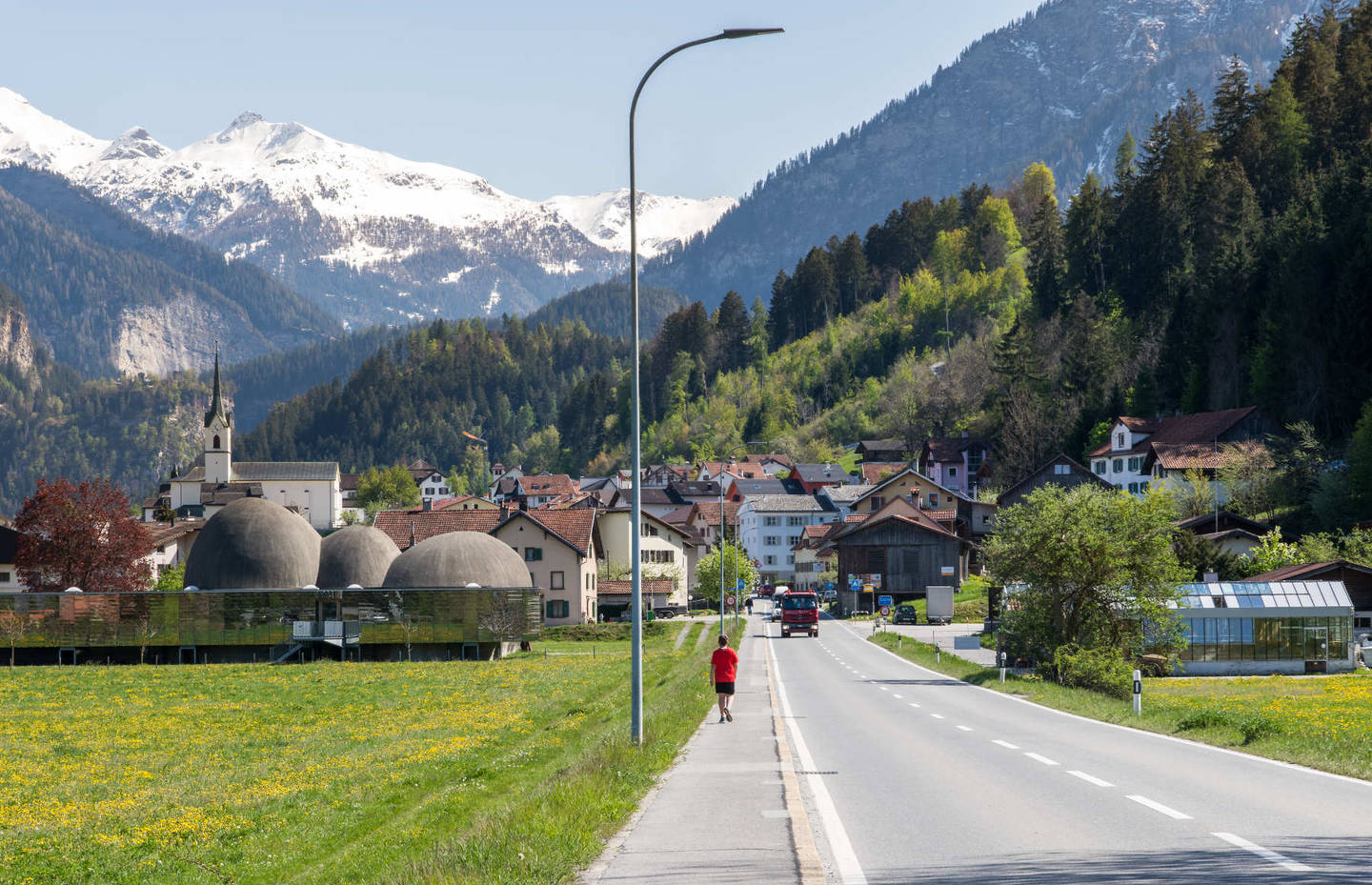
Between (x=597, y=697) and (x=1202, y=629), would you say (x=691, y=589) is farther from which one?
(x=597, y=697)

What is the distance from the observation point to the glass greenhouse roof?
55125mm

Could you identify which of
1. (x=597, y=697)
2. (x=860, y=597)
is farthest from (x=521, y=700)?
(x=860, y=597)

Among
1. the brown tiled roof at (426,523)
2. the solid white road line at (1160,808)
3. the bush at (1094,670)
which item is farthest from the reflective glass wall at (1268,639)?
the brown tiled roof at (426,523)

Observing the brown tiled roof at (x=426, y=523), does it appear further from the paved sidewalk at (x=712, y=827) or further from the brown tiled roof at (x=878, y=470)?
Answer: the brown tiled roof at (x=878, y=470)

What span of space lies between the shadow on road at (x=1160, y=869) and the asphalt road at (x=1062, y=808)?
0.07ft

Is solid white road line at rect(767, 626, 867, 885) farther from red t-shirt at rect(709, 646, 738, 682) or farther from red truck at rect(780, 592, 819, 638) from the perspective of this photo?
red truck at rect(780, 592, 819, 638)

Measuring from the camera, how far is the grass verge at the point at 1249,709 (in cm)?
2116

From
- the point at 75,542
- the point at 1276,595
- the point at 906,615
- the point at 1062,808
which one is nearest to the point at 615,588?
the point at 906,615

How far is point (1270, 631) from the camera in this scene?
2183 inches

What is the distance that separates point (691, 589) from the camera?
134125mm

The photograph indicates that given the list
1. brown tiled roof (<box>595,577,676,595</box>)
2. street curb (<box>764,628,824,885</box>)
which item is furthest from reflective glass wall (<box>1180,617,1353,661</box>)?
brown tiled roof (<box>595,577,676,595</box>)

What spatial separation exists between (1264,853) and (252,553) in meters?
71.1

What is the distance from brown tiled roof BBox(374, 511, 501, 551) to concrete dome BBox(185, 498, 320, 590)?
13180 mm

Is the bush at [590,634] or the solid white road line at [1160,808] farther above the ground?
the solid white road line at [1160,808]
